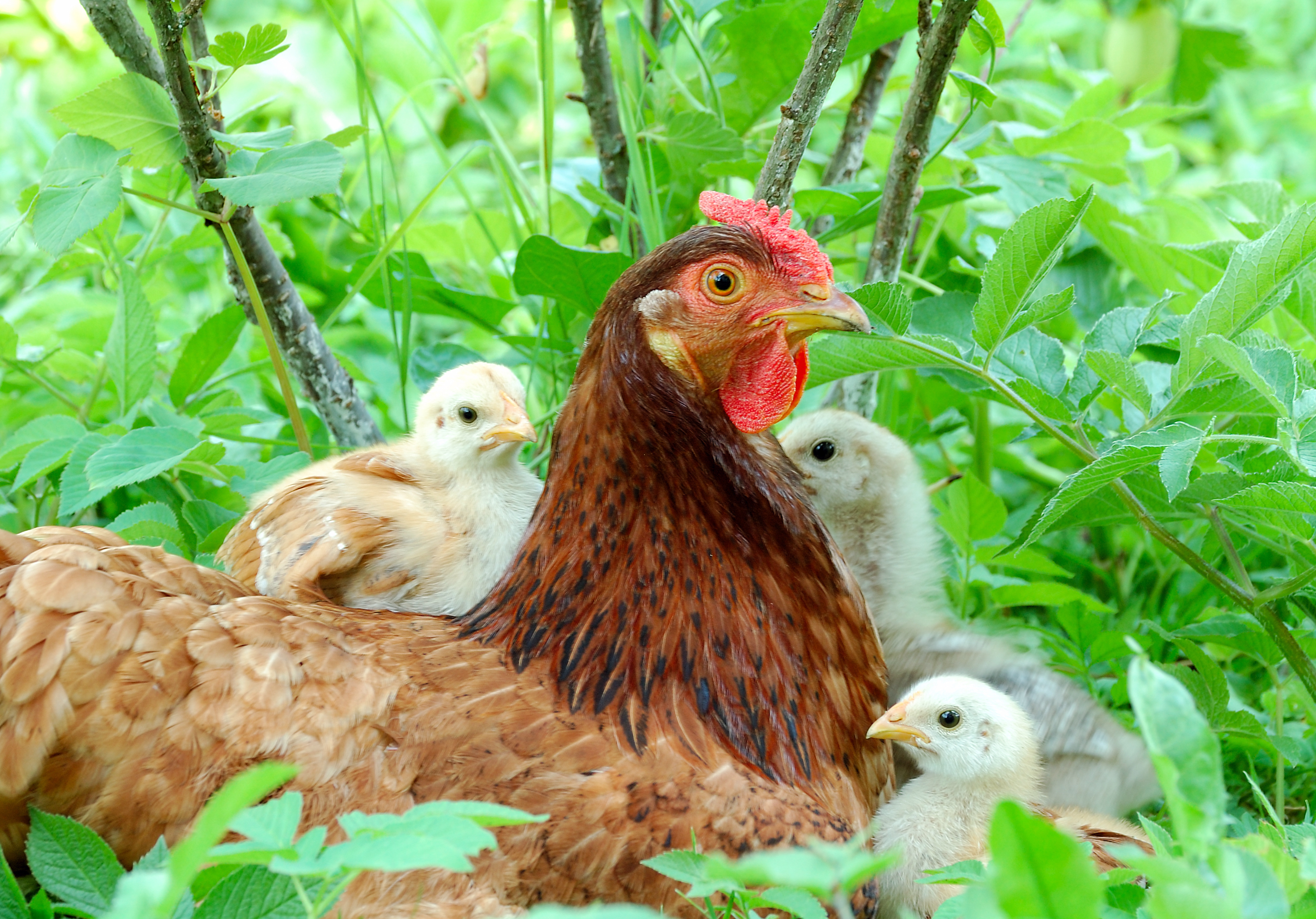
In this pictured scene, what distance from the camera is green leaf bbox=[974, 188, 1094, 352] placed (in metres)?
1.55

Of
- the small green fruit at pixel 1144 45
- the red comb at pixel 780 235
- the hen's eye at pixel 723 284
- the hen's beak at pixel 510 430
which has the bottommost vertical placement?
the hen's beak at pixel 510 430

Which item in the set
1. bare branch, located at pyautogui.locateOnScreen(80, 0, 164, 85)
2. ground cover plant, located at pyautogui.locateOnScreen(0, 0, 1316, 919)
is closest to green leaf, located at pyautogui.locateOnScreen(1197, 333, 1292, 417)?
ground cover plant, located at pyautogui.locateOnScreen(0, 0, 1316, 919)

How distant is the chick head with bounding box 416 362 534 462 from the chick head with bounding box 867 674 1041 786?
83 centimetres

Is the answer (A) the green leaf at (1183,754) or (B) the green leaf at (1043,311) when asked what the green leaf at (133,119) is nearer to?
(B) the green leaf at (1043,311)

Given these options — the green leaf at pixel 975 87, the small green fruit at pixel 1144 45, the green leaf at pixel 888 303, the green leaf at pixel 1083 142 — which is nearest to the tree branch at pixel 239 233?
the green leaf at pixel 888 303

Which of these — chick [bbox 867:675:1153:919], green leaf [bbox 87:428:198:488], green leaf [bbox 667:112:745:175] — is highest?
green leaf [bbox 667:112:745:175]

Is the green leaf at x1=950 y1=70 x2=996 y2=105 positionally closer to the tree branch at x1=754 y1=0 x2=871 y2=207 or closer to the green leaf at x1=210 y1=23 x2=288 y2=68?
the tree branch at x1=754 y1=0 x2=871 y2=207

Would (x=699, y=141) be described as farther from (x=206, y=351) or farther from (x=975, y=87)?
(x=206, y=351)

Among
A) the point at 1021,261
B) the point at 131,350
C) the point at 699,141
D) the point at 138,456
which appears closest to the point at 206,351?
the point at 131,350

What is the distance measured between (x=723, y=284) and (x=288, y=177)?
691mm

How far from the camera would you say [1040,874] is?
887mm

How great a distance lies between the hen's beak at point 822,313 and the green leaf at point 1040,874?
2.87 ft

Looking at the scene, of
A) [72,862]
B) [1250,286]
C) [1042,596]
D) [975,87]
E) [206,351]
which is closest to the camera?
[72,862]

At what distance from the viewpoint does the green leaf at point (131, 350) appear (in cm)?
229
